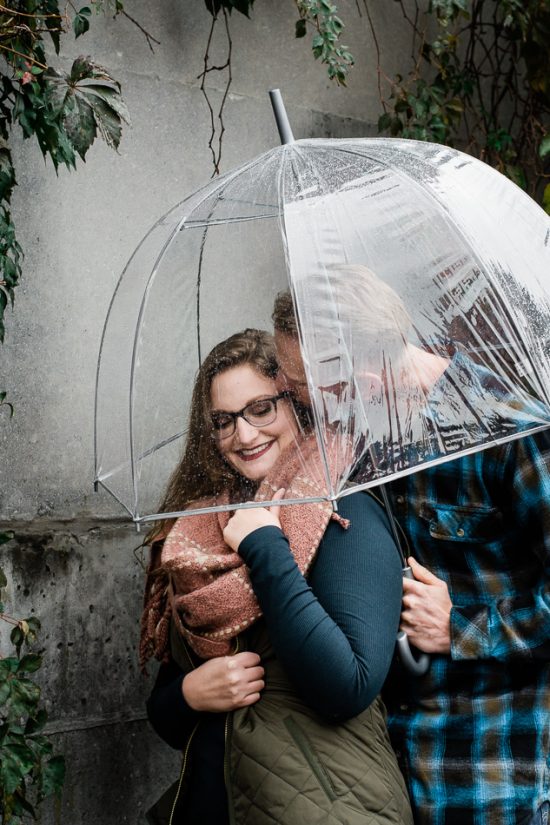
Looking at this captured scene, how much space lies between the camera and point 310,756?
73.4 inches

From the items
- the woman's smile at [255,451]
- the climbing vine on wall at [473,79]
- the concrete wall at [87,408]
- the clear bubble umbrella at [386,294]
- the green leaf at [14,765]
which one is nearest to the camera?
the clear bubble umbrella at [386,294]

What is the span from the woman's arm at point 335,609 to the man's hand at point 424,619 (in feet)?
0.31

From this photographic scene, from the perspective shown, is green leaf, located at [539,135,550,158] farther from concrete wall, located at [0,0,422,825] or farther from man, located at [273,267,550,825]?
man, located at [273,267,550,825]

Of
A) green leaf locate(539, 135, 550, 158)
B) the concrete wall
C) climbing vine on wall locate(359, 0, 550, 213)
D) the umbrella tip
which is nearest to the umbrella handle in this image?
the umbrella tip

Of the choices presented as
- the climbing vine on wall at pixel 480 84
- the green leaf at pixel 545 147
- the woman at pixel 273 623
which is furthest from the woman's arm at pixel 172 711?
the green leaf at pixel 545 147

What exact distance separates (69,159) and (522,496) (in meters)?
1.37

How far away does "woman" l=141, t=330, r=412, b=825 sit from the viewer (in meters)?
1.83

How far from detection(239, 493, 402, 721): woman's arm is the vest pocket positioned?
6cm

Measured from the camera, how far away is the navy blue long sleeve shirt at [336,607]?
1821 mm

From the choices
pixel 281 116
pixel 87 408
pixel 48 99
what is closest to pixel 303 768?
pixel 281 116

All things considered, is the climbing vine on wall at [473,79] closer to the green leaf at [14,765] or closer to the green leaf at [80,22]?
the green leaf at [80,22]

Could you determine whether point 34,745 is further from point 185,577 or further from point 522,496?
point 522,496

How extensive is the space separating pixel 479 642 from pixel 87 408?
147 centimetres

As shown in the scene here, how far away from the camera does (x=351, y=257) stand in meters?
1.81
